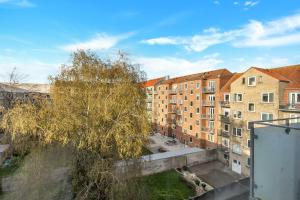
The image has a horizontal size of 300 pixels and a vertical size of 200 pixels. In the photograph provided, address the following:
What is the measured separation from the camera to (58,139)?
9000 millimetres

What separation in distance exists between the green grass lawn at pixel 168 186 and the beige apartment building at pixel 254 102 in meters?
8.47

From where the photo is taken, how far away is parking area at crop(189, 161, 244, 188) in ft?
62.8

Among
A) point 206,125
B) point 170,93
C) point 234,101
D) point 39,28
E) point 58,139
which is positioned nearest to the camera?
point 58,139

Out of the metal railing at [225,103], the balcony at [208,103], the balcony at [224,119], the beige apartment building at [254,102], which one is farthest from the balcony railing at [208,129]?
the metal railing at [225,103]

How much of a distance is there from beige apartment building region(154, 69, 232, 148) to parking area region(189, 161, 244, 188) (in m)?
4.41

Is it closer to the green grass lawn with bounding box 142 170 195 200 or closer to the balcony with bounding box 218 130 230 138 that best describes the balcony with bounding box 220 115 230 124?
the balcony with bounding box 218 130 230 138

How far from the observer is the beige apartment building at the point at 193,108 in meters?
28.0

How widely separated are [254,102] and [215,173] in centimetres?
858

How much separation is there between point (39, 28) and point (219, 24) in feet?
42.9

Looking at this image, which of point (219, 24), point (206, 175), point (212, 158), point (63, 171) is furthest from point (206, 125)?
point (63, 171)

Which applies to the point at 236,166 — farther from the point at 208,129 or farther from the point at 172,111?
the point at 172,111

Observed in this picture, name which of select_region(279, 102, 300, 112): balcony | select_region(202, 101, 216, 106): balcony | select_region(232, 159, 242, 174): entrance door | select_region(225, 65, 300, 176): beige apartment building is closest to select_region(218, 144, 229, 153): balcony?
select_region(225, 65, 300, 176): beige apartment building

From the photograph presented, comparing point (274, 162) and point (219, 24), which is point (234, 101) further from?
point (274, 162)

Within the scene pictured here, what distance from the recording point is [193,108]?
1272 inches
